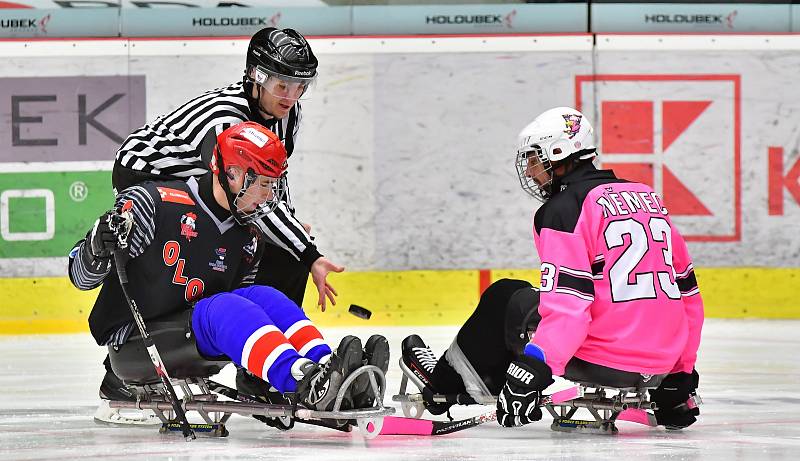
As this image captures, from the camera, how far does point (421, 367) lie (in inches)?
136

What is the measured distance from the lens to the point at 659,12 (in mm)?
7320

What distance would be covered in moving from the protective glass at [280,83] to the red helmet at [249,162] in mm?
461

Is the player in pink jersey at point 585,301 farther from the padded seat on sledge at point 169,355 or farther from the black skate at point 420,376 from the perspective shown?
the padded seat on sledge at point 169,355

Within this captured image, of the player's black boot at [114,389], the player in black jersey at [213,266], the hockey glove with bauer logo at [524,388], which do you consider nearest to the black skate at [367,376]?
the player in black jersey at [213,266]

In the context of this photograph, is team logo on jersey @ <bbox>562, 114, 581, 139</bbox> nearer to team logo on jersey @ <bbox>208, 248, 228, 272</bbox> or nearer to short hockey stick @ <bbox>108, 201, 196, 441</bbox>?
team logo on jersey @ <bbox>208, 248, 228, 272</bbox>

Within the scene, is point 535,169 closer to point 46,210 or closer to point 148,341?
point 148,341

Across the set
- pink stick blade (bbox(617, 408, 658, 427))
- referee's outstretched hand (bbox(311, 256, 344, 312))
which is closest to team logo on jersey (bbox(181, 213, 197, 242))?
referee's outstretched hand (bbox(311, 256, 344, 312))

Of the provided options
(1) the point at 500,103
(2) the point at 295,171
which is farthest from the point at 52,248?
(1) the point at 500,103

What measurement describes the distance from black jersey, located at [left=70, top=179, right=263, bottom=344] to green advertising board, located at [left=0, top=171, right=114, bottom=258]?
154 inches

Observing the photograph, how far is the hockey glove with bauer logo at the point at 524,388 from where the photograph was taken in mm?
2879

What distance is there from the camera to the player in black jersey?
2.84 metres

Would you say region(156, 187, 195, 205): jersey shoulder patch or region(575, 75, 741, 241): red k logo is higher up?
region(575, 75, 741, 241): red k logo

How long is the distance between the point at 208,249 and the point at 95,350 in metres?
2.69

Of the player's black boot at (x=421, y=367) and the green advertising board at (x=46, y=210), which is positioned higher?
the green advertising board at (x=46, y=210)
